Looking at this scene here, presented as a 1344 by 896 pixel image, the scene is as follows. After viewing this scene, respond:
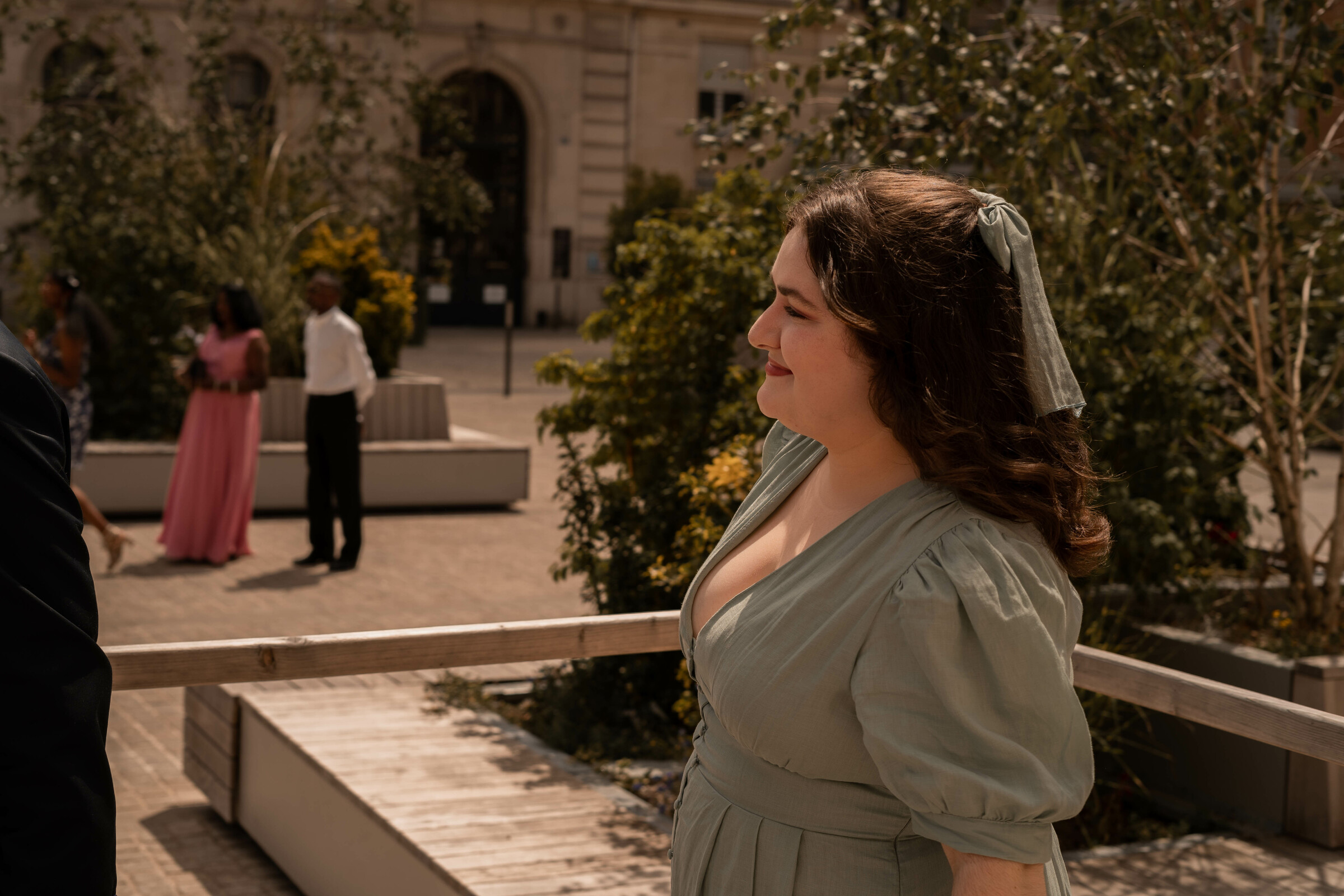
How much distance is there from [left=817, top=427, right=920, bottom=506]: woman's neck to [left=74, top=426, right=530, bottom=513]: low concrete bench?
9.75 m

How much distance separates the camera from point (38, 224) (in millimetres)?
14312

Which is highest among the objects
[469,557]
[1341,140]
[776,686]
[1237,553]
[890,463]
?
[1341,140]

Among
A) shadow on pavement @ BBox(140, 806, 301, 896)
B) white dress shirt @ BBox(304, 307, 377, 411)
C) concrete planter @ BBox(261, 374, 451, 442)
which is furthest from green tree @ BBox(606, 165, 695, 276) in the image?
shadow on pavement @ BBox(140, 806, 301, 896)

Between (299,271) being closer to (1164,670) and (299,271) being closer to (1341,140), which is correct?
(1341,140)

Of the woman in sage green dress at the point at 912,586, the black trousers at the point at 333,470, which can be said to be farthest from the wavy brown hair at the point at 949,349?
Result: the black trousers at the point at 333,470

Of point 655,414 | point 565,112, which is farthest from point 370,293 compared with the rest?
point 565,112

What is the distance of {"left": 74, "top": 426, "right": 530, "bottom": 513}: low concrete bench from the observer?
10781 millimetres

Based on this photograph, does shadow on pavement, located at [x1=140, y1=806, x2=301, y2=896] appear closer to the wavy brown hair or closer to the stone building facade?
the wavy brown hair

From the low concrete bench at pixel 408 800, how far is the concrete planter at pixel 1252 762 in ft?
6.47

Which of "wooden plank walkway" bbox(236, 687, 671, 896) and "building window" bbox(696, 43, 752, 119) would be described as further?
"building window" bbox(696, 43, 752, 119)

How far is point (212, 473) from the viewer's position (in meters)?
9.33

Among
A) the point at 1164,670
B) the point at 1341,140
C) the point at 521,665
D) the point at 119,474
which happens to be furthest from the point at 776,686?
the point at 119,474

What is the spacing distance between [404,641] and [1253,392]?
465 cm

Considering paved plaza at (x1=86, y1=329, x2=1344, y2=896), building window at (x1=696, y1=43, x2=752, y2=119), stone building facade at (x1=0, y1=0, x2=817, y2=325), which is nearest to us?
paved plaza at (x1=86, y1=329, x2=1344, y2=896)
